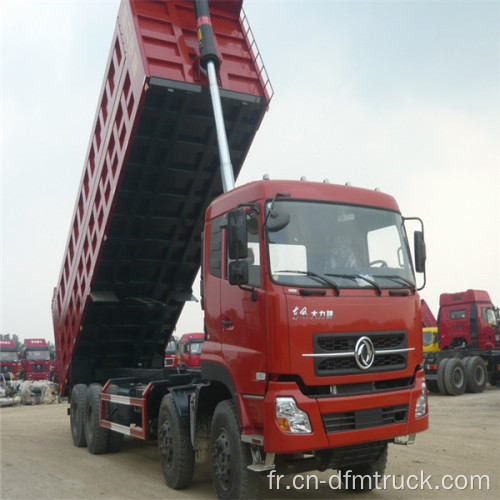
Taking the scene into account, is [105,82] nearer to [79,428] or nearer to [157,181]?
[157,181]

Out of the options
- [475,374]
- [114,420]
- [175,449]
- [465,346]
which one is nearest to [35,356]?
[465,346]

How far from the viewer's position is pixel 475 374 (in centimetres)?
1612

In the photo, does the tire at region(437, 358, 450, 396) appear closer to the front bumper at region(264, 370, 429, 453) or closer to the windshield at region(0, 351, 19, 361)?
the front bumper at region(264, 370, 429, 453)

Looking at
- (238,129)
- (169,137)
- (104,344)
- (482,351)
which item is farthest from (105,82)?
(482,351)

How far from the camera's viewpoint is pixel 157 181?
823 centimetres

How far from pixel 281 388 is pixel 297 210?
5.01 ft

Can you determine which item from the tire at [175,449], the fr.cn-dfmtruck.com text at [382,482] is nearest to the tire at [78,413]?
the tire at [175,449]

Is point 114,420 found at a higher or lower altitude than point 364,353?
lower

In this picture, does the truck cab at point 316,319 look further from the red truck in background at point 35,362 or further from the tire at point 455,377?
the red truck in background at point 35,362

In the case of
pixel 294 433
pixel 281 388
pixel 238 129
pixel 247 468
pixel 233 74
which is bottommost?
pixel 247 468

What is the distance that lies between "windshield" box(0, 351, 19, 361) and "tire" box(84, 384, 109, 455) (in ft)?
71.4

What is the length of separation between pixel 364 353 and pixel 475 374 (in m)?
12.5

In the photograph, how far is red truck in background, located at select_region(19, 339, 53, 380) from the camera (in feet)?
92.7

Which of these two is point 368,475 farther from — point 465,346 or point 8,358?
point 8,358
